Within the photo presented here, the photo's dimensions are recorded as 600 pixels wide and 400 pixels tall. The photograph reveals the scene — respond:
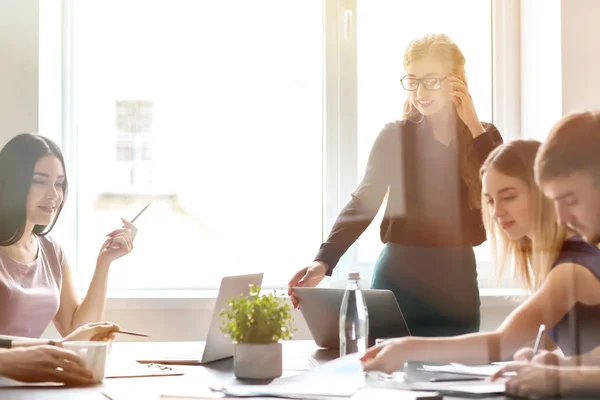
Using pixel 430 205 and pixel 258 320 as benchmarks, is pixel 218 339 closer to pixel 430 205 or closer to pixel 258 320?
pixel 258 320

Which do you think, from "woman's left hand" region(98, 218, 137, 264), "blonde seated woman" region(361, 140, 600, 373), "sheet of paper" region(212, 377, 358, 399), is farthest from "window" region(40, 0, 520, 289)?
"sheet of paper" region(212, 377, 358, 399)

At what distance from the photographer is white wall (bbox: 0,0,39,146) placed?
255 centimetres

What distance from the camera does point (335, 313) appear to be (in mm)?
1653

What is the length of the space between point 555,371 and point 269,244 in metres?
1.76

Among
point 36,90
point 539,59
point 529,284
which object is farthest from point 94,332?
point 539,59

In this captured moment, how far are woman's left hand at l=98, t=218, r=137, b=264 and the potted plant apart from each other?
99cm

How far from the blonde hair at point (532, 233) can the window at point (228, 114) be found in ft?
3.70

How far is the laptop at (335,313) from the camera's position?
163cm

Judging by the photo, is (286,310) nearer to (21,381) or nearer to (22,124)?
(21,381)

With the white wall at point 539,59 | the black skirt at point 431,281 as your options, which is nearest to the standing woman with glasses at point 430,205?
the black skirt at point 431,281

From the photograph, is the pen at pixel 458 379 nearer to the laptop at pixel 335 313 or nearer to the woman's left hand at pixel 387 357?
the woman's left hand at pixel 387 357

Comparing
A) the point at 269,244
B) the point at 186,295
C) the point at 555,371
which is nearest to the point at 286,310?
the point at 555,371

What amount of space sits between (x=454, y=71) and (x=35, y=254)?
1.35 metres

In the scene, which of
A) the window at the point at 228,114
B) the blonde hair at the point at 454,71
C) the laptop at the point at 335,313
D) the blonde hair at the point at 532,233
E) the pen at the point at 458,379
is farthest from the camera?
the window at the point at 228,114
